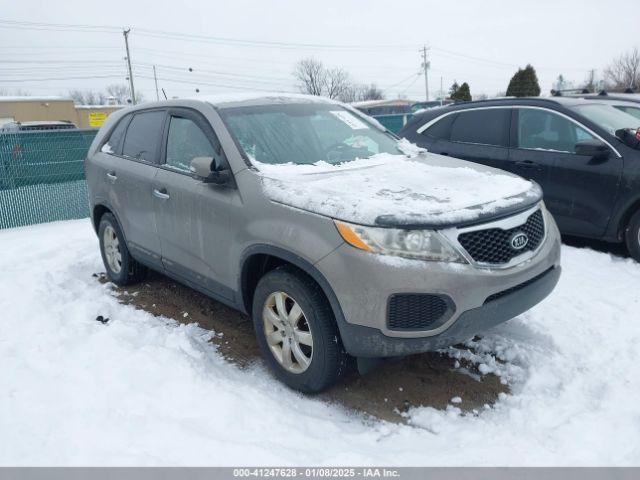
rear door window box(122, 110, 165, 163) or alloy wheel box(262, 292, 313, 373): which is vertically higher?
rear door window box(122, 110, 165, 163)

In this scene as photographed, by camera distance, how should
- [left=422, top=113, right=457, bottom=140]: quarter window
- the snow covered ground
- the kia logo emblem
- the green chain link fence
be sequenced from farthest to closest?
1. the green chain link fence
2. [left=422, top=113, right=457, bottom=140]: quarter window
3. the kia logo emblem
4. the snow covered ground

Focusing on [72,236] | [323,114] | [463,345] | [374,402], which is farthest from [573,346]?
[72,236]

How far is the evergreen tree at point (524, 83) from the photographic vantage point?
33469mm

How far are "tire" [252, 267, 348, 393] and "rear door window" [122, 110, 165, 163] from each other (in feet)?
6.07

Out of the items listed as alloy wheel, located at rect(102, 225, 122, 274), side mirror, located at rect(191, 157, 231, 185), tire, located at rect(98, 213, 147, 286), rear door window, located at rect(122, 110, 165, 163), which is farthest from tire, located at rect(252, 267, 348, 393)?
alloy wheel, located at rect(102, 225, 122, 274)

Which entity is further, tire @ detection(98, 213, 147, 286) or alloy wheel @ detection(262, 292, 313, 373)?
tire @ detection(98, 213, 147, 286)

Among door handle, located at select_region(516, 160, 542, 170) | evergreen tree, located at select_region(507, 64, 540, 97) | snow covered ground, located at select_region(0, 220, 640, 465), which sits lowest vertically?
snow covered ground, located at select_region(0, 220, 640, 465)

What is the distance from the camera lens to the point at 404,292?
2588 millimetres

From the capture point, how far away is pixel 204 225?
3586 millimetres

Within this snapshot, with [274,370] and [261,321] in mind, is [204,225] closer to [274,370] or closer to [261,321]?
[261,321]

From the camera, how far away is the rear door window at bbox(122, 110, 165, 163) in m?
4.31

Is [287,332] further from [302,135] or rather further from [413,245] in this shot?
[302,135]

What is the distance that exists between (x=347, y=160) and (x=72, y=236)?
5.05 m

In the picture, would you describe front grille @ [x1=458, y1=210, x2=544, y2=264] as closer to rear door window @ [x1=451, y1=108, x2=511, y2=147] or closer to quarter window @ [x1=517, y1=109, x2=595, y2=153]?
quarter window @ [x1=517, y1=109, x2=595, y2=153]
